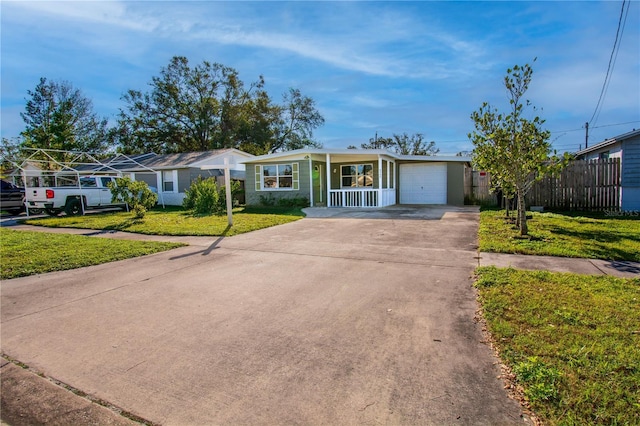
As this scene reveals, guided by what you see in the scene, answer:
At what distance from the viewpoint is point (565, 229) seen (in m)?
9.00

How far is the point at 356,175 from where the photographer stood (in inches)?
770

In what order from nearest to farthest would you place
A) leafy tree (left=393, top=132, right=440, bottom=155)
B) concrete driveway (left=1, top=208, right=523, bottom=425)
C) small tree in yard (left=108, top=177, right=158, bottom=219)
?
1. concrete driveway (left=1, top=208, right=523, bottom=425)
2. small tree in yard (left=108, top=177, right=158, bottom=219)
3. leafy tree (left=393, top=132, right=440, bottom=155)

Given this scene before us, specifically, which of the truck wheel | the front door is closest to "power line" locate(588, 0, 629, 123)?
the front door

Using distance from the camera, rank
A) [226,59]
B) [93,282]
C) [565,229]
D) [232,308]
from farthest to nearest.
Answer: [226,59] < [565,229] < [93,282] < [232,308]

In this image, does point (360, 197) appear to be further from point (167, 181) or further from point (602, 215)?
point (167, 181)

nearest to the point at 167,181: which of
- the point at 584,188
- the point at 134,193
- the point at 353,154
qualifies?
the point at 134,193

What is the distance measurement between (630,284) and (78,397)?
252 inches

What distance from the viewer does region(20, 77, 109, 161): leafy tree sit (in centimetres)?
3453

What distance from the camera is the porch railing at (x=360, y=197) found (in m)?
16.9

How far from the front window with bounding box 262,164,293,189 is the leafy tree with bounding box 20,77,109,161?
27308 millimetres

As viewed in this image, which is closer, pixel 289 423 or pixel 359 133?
pixel 289 423

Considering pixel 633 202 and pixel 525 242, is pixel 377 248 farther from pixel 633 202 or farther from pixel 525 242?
pixel 633 202

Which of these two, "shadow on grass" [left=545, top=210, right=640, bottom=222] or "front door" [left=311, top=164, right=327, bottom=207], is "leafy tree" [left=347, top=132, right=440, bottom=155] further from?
"shadow on grass" [left=545, top=210, right=640, bottom=222]

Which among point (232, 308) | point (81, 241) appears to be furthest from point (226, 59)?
point (232, 308)
